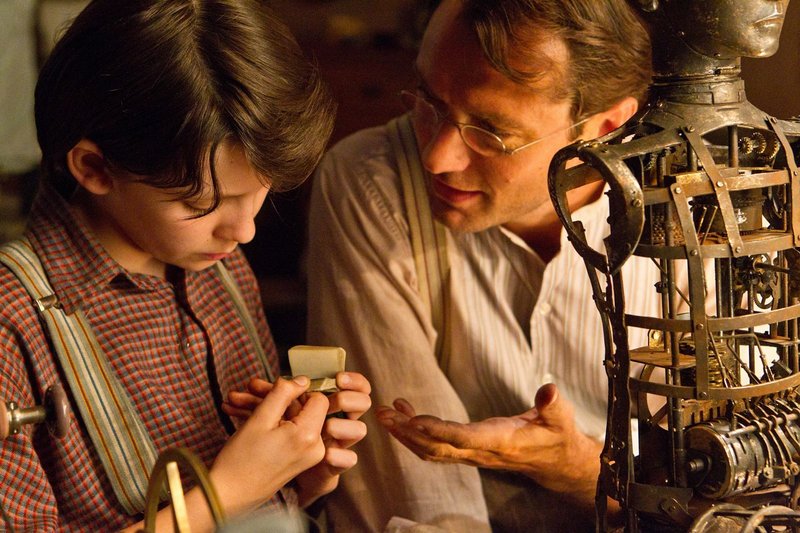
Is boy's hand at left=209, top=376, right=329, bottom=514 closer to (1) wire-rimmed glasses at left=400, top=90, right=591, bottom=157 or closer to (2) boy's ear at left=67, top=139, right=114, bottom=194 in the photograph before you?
(2) boy's ear at left=67, top=139, right=114, bottom=194

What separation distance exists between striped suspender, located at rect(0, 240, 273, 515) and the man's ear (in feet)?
3.25

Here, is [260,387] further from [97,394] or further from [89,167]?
[89,167]

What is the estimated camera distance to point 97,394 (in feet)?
4.59

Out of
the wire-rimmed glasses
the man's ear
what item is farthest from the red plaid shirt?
the man's ear

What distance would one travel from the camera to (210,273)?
5.59ft

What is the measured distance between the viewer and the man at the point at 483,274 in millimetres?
1646

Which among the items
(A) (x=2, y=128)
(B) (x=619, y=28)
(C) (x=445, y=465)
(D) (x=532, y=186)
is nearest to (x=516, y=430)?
(C) (x=445, y=465)

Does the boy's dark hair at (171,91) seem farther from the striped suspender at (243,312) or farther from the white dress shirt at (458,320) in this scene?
the white dress shirt at (458,320)

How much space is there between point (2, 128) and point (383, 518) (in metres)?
1.77

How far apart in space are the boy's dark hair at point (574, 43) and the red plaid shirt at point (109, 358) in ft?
2.10

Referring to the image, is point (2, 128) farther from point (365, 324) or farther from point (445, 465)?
point (445, 465)

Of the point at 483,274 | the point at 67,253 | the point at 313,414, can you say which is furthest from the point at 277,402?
the point at 483,274

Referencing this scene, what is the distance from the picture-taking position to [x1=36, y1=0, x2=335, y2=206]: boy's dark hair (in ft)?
4.42

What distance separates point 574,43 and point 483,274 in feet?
1.61
